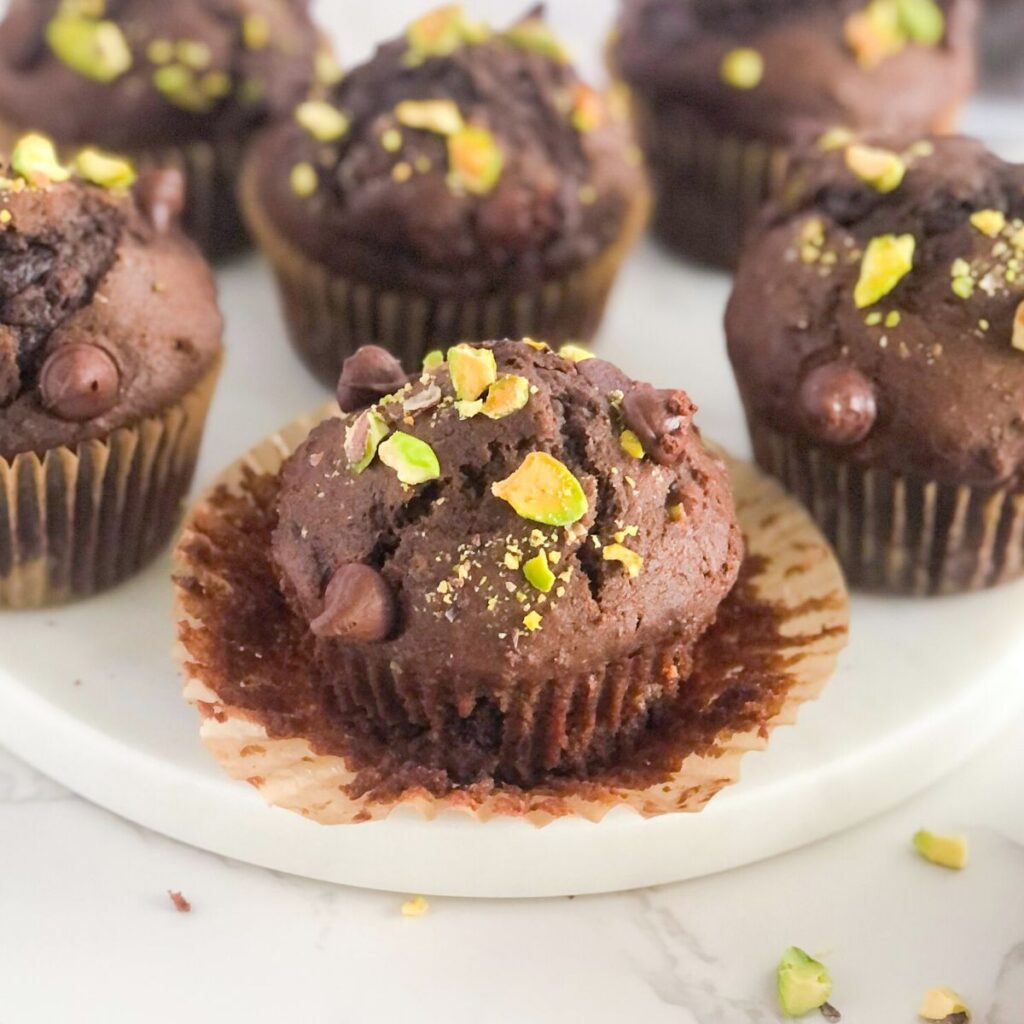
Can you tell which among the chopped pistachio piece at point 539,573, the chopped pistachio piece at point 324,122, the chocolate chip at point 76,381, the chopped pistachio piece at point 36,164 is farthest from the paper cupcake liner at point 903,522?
the chopped pistachio piece at point 36,164

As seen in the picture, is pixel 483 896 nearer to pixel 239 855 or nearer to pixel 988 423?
pixel 239 855

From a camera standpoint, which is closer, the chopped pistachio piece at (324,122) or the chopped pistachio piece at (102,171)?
the chopped pistachio piece at (102,171)

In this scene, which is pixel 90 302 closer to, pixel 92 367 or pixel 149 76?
pixel 92 367

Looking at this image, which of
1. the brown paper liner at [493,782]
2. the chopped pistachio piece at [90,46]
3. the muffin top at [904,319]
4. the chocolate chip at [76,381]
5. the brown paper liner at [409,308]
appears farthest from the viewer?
the chopped pistachio piece at [90,46]

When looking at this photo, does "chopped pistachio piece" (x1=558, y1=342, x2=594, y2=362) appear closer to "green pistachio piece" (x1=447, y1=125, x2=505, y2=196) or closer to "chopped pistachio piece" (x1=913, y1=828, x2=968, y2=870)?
"green pistachio piece" (x1=447, y1=125, x2=505, y2=196)

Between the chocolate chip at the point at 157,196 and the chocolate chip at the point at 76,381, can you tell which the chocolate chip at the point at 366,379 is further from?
the chocolate chip at the point at 157,196

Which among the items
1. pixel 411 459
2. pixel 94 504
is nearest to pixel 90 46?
pixel 94 504

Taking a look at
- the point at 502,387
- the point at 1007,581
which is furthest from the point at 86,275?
the point at 1007,581
